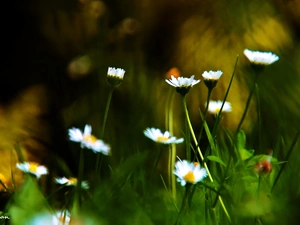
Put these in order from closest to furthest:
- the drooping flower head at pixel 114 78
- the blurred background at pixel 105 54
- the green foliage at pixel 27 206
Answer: the green foliage at pixel 27 206 → the drooping flower head at pixel 114 78 → the blurred background at pixel 105 54

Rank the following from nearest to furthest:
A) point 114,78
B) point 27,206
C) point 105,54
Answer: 1. point 27,206
2. point 114,78
3. point 105,54

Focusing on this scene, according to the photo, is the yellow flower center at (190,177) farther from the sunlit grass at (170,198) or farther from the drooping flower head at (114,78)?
the drooping flower head at (114,78)

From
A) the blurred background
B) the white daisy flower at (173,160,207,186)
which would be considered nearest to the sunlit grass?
the white daisy flower at (173,160,207,186)

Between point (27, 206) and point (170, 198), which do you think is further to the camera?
point (170, 198)

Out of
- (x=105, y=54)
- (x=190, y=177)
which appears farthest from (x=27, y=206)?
(x=105, y=54)

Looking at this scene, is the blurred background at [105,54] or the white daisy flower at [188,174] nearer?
the white daisy flower at [188,174]

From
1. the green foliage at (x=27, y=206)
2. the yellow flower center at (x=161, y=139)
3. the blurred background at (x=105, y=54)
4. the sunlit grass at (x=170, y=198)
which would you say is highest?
the blurred background at (x=105, y=54)

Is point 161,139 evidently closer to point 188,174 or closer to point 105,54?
point 188,174

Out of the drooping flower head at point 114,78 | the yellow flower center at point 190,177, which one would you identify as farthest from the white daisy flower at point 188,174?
the drooping flower head at point 114,78
